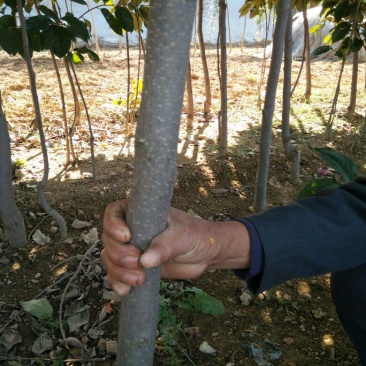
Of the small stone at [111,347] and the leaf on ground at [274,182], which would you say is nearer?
the small stone at [111,347]

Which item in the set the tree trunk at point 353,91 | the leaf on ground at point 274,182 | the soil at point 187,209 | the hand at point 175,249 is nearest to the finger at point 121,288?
the hand at point 175,249

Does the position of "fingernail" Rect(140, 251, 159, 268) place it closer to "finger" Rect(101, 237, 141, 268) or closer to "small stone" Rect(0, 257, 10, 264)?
"finger" Rect(101, 237, 141, 268)

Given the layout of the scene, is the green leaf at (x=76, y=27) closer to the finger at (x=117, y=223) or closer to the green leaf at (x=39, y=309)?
the finger at (x=117, y=223)

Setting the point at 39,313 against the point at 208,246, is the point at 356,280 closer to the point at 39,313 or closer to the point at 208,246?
the point at 208,246

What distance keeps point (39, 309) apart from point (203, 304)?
0.65m

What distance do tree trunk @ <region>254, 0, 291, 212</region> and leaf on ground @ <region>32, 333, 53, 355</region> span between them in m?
1.35

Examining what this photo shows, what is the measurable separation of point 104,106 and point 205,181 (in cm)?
230

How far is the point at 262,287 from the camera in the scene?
0.92 metres

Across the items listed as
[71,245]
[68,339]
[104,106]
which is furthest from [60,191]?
[104,106]

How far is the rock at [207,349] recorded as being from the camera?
151 centimetres

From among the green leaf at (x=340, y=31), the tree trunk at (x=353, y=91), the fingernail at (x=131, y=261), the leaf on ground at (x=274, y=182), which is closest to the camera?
the fingernail at (x=131, y=261)

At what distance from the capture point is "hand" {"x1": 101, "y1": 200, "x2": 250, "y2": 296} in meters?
0.81

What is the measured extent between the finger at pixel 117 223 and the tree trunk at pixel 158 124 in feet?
0.05

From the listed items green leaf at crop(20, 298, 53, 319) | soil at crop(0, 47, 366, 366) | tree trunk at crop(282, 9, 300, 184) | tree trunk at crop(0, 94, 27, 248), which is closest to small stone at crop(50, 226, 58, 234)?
soil at crop(0, 47, 366, 366)
